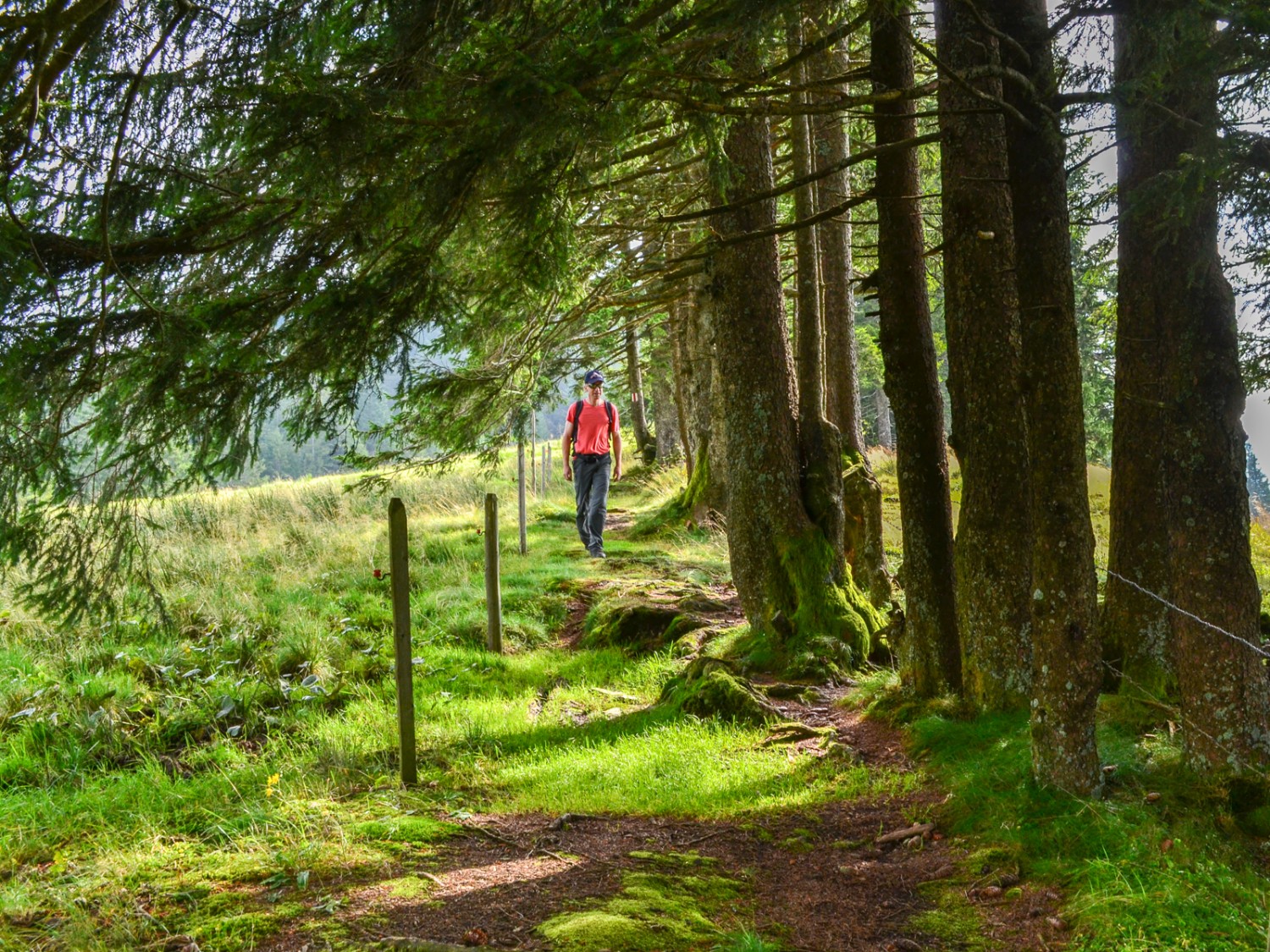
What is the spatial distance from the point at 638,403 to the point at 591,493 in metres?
12.7

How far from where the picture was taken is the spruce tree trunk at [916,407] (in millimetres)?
6367

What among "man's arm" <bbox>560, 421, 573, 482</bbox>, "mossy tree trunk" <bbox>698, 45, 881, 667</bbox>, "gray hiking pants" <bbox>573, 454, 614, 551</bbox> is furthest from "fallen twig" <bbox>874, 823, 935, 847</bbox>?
"man's arm" <bbox>560, 421, 573, 482</bbox>

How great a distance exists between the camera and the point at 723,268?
7754mm

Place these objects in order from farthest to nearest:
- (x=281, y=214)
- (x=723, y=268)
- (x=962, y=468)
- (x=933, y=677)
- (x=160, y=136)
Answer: (x=723, y=268)
(x=933, y=677)
(x=962, y=468)
(x=281, y=214)
(x=160, y=136)

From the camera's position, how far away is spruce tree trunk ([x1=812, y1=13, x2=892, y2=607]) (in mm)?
9031

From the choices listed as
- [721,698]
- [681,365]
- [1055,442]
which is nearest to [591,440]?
[721,698]

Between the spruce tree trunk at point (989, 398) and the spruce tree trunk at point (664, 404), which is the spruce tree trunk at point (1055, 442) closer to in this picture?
the spruce tree trunk at point (989, 398)

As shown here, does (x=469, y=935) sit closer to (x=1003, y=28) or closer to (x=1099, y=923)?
(x=1099, y=923)

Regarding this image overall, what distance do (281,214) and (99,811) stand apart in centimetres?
352

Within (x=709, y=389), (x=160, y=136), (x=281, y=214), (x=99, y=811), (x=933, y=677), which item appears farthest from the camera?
(x=709, y=389)

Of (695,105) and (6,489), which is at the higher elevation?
(695,105)

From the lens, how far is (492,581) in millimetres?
8555

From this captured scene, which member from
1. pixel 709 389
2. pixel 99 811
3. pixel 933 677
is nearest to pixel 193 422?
pixel 99 811

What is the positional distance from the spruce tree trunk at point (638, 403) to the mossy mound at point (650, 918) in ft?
48.4
